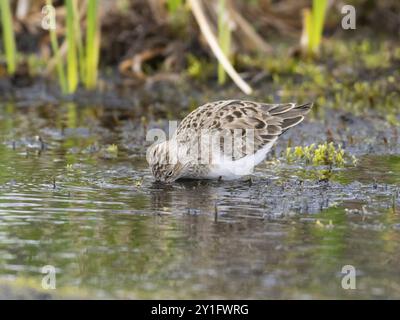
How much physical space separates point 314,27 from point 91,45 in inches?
149

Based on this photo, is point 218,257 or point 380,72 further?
point 380,72

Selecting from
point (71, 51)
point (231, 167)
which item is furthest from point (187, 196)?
point (71, 51)

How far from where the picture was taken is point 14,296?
668 centimetres

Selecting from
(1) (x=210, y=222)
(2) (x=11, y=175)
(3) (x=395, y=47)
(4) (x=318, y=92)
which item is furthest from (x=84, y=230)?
(3) (x=395, y=47)

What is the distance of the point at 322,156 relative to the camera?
11.0 metres

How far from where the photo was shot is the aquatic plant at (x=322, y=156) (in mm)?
10969

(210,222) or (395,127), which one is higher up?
(395,127)

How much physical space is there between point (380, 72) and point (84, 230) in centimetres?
855

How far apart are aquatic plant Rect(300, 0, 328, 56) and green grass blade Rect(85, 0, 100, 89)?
3.52m

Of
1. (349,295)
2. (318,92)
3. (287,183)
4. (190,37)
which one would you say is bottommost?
(349,295)

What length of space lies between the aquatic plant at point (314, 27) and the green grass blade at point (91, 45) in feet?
11.6

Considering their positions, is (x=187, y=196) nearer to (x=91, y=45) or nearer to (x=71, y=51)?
(x=71, y=51)

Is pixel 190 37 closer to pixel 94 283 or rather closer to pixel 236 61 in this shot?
pixel 236 61

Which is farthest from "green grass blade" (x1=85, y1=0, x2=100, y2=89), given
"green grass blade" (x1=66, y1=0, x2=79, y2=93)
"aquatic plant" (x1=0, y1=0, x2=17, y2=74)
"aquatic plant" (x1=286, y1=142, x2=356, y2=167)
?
"aquatic plant" (x1=286, y1=142, x2=356, y2=167)
